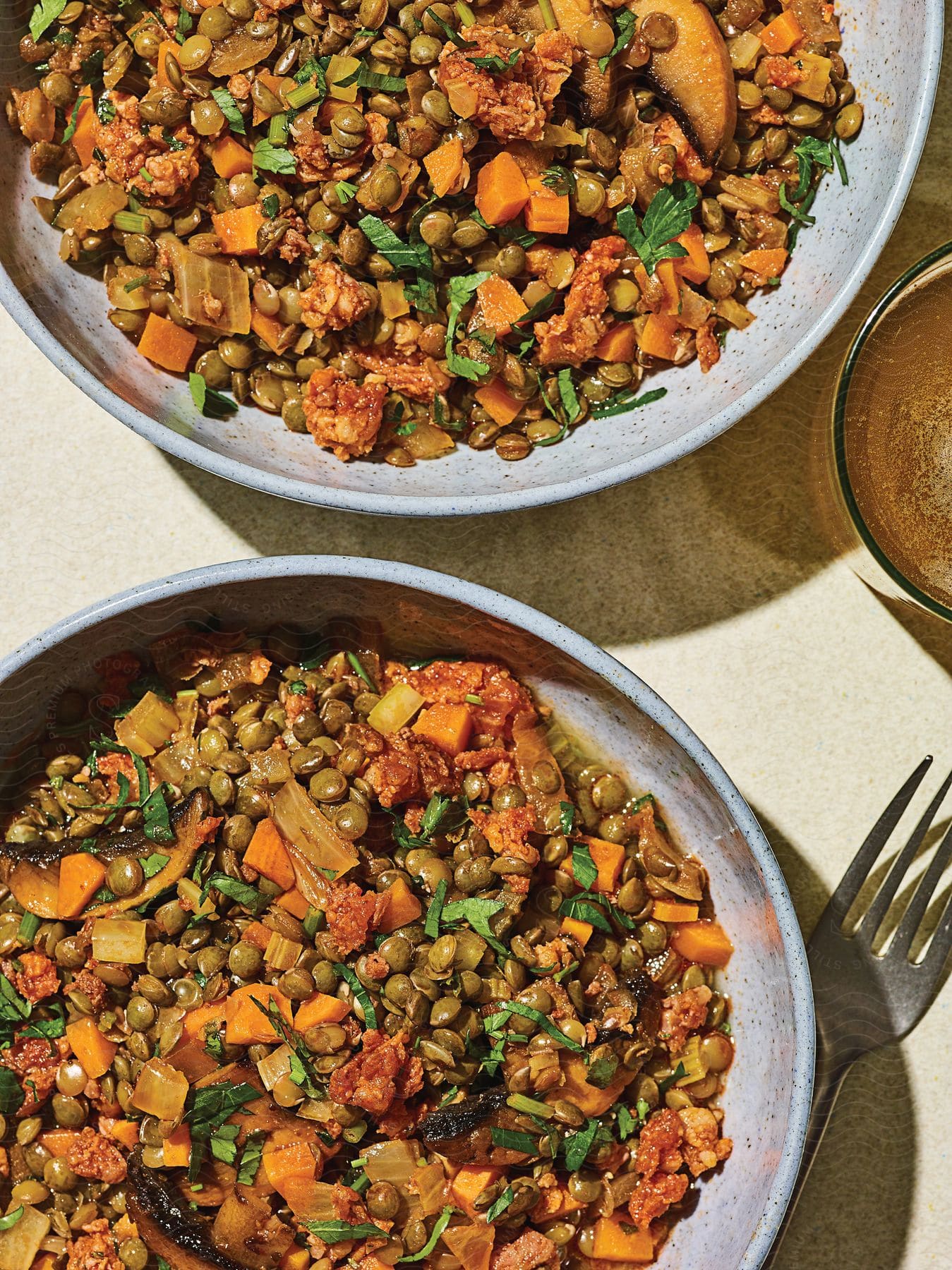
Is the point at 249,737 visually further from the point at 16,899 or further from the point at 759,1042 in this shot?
the point at 759,1042

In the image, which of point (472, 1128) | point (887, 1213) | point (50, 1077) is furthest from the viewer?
point (887, 1213)

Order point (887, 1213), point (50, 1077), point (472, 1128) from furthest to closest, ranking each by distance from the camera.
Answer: point (887, 1213) < point (50, 1077) < point (472, 1128)

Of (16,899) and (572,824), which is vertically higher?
(572,824)

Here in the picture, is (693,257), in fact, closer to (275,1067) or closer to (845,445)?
(845,445)

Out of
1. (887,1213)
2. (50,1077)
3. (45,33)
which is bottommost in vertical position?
(887,1213)

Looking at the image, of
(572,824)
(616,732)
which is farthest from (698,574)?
(572,824)

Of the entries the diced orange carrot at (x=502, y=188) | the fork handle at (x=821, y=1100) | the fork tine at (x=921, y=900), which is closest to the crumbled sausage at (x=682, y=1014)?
the fork handle at (x=821, y=1100)

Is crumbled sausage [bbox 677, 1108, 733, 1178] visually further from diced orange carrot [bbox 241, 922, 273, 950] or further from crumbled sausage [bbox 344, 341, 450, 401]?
crumbled sausage [bbox 344, 341, 450, 401]
